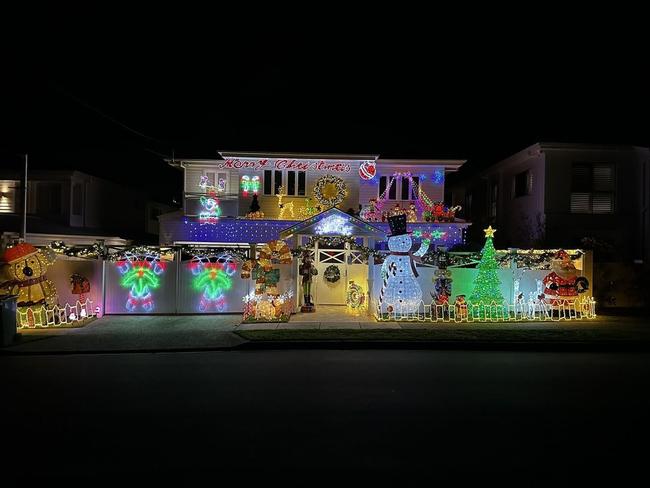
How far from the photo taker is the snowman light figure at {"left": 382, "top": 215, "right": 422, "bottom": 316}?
1514cm

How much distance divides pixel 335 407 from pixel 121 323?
9626mm

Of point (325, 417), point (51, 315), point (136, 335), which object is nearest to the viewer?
point (325, 417)

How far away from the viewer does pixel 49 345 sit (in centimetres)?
1169

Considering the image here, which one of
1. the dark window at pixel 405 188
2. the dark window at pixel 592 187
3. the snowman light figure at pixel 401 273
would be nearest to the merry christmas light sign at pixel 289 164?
the dark window at pixel 405 188

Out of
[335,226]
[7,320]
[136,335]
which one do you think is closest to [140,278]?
[136,335]

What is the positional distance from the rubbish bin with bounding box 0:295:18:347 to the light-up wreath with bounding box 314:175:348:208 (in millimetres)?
12356

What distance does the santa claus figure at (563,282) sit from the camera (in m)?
15.5

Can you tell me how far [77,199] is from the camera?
26.7 m

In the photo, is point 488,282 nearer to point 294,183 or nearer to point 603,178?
point 294,183

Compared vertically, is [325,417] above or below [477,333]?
below

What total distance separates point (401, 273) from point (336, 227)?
2.76 m
